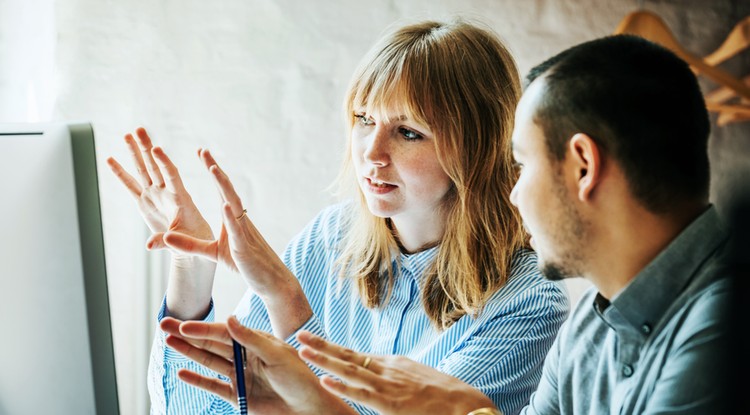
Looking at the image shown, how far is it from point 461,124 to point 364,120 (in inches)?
7.3

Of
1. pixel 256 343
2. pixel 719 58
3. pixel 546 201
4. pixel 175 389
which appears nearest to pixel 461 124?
pixel 546 201

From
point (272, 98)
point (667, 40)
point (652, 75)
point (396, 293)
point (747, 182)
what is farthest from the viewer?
point (272, 98)

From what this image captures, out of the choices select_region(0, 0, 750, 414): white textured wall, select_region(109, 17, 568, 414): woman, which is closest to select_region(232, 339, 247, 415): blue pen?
select_region(109, 17, 568, 414): woman

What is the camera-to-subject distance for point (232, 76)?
7.64ft

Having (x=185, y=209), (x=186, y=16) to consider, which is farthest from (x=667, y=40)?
(x=186, y=16)

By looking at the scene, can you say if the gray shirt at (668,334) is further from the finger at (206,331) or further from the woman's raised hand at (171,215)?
the woman's raised hand at (171,215)

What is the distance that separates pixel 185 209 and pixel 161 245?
9 centimetres

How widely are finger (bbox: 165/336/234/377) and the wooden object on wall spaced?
44.3 inches

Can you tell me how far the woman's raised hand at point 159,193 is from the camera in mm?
1322

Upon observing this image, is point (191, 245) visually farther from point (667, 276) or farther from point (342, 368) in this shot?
point (667, 276)

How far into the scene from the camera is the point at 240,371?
1.10m

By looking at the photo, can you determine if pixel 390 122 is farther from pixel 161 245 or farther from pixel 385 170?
pixel 161 245

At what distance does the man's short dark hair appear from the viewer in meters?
0.91


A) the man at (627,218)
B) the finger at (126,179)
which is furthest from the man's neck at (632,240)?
the finger at (126,179)
